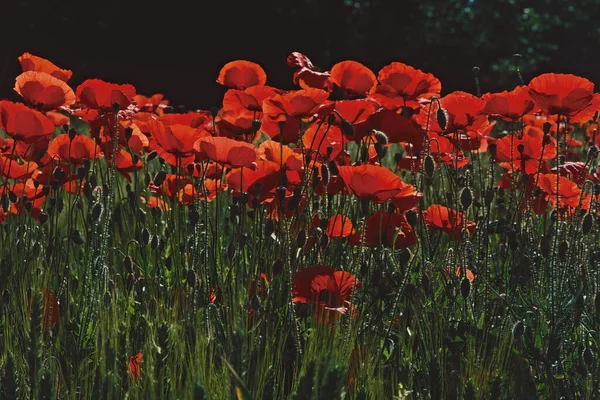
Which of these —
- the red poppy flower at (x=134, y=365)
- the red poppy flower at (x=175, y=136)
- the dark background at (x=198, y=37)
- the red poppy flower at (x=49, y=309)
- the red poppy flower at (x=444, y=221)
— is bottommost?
the red poppy flower at (x=134, y=365)

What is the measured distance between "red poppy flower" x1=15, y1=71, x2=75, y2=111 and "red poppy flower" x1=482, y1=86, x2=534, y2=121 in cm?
119

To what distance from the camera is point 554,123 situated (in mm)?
3836

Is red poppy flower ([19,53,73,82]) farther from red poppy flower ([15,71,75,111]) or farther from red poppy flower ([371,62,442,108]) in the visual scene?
red poppy flower ([371,62,442,108])

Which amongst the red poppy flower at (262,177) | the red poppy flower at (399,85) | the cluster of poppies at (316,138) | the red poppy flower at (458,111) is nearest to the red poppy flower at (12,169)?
the cluster of poppies at (316,138)

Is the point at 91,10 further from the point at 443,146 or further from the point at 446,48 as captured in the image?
the point at 443,146

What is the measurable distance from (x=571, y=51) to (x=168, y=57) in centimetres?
1255

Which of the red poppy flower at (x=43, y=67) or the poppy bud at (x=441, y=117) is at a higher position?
the red poppy flower at (x=43, y=67)

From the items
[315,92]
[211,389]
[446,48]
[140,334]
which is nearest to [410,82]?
[315,92]

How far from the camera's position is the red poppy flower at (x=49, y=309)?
5.92 feet

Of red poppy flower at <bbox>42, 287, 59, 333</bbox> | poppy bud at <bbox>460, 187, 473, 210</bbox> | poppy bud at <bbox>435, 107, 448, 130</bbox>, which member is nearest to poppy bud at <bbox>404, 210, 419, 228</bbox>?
poppy bud at <bbox>460, 187, 473, 210</bbox>

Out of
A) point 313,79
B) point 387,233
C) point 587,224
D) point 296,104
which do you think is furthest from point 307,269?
point 313,79

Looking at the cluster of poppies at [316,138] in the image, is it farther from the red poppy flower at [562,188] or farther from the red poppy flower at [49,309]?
the red poppy flower at [49,309]

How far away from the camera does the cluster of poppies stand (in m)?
2.01

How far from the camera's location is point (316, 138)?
2336mm
